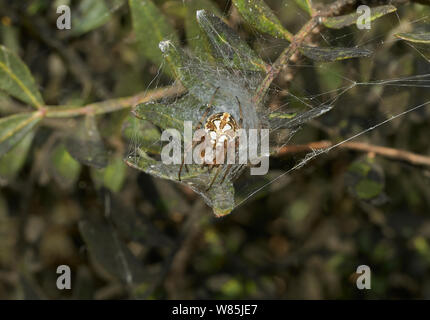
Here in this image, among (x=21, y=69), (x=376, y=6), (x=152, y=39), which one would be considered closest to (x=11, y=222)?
(x=21, y=69)

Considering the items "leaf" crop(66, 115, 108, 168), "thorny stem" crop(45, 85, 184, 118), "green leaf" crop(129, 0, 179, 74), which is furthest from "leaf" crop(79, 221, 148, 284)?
"green leaf" crop(129, 0, 179, 74)

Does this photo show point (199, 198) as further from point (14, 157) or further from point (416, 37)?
point (416, 37)

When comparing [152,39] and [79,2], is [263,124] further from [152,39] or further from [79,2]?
[79,2]

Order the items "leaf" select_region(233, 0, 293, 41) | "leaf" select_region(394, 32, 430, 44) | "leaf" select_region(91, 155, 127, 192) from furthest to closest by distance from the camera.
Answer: "leaf" select_region(91, 155, 127, 192) < "leaf" select_region(233, 0, 293, 41) < "leaf" select_region(394, 32, 430, 44)

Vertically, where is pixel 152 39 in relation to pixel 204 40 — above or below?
above

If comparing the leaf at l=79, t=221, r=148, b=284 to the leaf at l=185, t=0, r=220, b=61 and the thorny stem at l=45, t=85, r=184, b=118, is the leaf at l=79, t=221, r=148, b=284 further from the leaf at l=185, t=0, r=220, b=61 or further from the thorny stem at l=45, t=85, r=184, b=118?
the leaf at l=185, t=0, r=220, b=61

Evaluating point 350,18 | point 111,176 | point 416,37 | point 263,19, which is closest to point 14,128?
point 111,176
